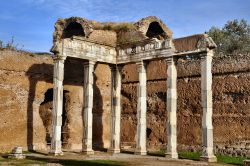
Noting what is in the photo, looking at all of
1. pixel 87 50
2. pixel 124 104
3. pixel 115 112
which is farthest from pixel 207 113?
pixel 124 104

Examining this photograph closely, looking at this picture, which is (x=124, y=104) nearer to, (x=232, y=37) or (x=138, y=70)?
(x=138, y=70)

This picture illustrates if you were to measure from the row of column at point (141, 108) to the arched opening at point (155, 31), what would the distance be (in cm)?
539

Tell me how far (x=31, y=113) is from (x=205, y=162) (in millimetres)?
8771

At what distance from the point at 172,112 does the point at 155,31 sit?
9.10 meters

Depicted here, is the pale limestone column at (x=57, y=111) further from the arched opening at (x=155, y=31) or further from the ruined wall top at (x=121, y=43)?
the arched opening at (x=155, y=31)

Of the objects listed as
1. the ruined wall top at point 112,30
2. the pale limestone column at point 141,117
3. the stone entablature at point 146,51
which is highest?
the ruined wall top at point 112,30

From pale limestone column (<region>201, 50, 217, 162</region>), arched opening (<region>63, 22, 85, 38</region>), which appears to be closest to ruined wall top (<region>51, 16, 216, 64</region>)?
arched opening (<region>63, 22, 85, 38</region>)

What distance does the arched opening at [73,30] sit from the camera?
2195cm

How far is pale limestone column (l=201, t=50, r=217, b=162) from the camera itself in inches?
534

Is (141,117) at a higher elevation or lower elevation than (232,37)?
lower

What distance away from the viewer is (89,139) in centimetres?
1645

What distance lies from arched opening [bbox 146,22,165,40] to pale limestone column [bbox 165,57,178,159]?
720 centimetres

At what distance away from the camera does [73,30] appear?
22.4m

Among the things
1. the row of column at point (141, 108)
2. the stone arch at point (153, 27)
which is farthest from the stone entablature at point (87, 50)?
the stone arch at point (153, 27)
